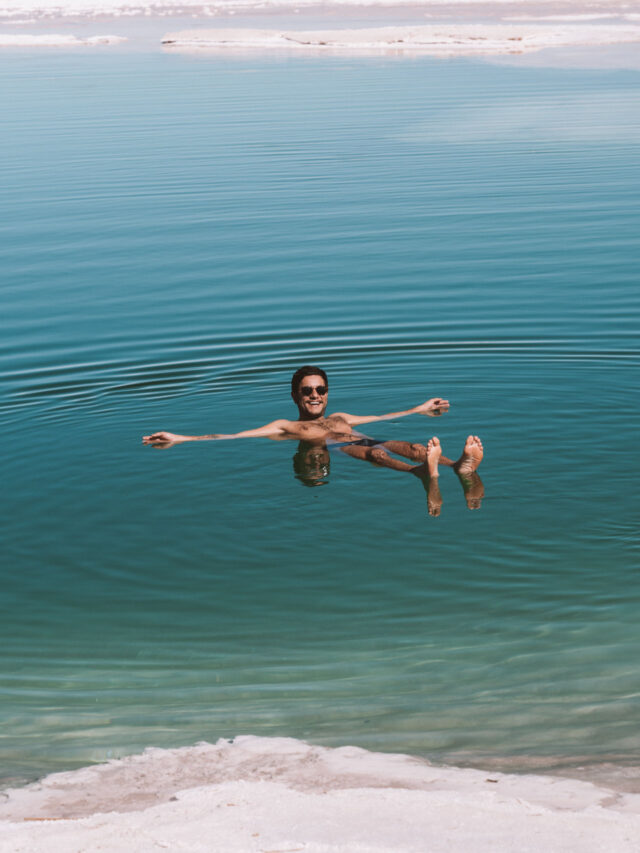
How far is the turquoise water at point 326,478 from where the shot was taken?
7.98 m

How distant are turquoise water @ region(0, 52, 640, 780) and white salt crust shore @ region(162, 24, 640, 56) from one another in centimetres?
4849

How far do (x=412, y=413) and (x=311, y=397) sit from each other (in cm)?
137

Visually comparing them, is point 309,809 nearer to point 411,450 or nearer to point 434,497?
point 434,497

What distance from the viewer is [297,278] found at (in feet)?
69.2

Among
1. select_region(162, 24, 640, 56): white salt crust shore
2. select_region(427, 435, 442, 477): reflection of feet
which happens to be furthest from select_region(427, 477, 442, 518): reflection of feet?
select_region(162, 24, 640, 56): white salt crust shore

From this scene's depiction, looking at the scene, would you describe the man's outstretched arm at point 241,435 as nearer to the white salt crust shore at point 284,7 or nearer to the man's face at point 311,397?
the man's face at point 311,397

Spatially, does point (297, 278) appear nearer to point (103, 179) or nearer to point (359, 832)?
point (103, 179)

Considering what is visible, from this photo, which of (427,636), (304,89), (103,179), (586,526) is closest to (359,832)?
(427,636)

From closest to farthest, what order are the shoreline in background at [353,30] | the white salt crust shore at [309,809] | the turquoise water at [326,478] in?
1. the white salt crust shore at [309,809]
2. the turquoise water at [326,478]
3. the shoreline in background at [353,30]

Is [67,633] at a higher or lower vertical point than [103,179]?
lower

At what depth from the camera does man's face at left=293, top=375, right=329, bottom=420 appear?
12.3 m

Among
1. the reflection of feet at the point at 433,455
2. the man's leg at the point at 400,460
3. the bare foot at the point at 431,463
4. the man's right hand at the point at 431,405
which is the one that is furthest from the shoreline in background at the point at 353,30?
the reflection of feet at the point at 433,455

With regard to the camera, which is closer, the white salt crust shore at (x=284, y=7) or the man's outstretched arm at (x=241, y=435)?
the man's outstretched arm at (x=241, y=435)

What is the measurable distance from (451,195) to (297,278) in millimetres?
8648
